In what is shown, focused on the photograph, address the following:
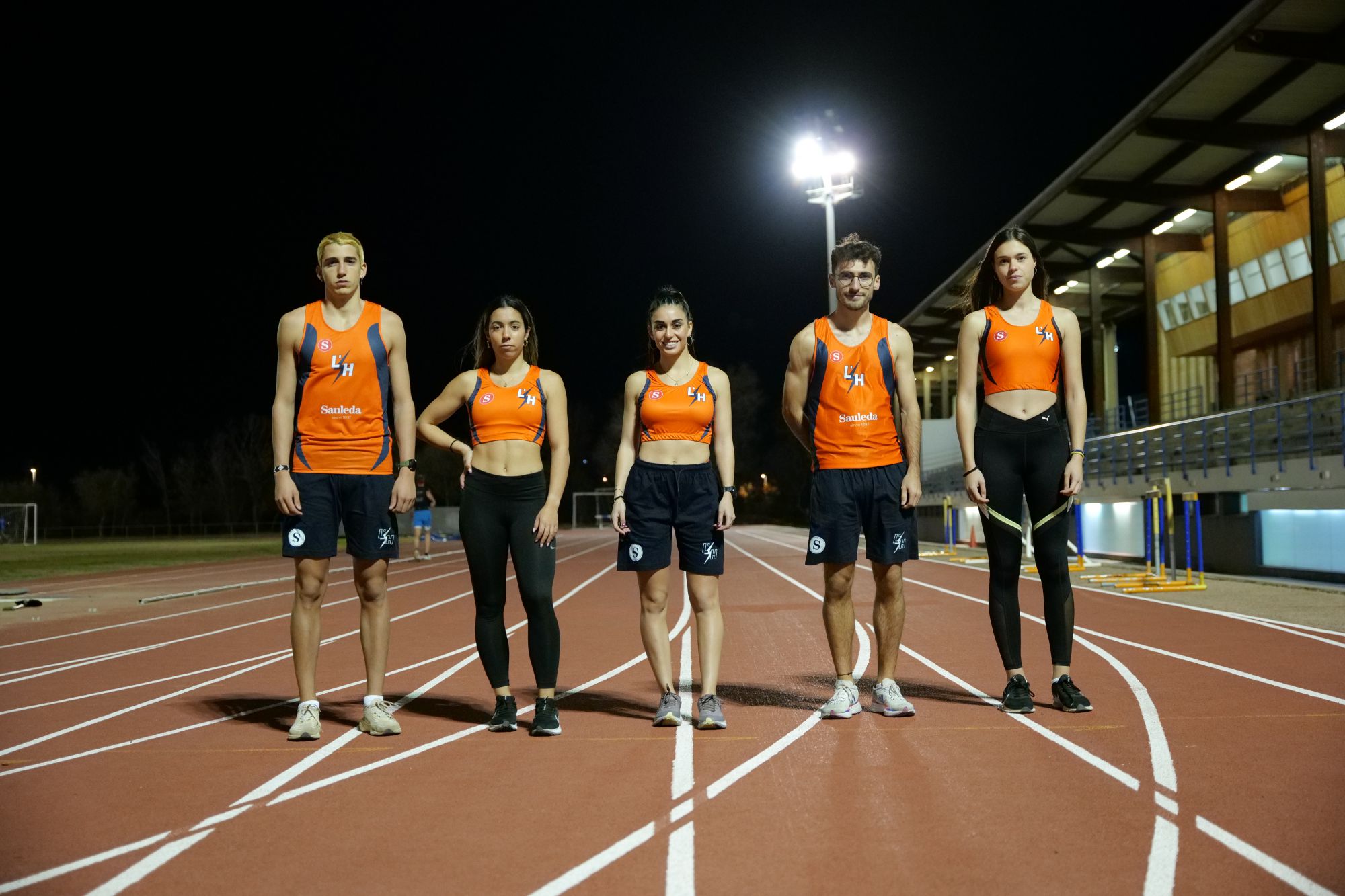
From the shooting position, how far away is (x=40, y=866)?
116 inches

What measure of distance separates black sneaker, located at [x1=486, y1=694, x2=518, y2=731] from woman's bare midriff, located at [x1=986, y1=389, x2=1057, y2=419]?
2.68 meters

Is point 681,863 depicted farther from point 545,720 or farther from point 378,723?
point 378,723

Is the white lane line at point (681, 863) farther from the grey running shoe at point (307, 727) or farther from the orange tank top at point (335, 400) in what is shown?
the orange tank top at point (335, 400)

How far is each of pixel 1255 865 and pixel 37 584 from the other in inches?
730

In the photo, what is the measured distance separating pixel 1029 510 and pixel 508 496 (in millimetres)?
2467

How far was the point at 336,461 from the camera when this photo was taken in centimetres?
468

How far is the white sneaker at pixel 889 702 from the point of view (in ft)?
15.8

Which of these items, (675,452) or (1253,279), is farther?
(1253,279)

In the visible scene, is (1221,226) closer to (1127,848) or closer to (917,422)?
(917,422)

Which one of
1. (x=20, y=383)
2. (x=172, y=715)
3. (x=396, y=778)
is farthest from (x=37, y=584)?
(x=20, y=383)

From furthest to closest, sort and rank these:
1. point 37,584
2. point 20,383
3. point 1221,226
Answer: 1. point 20,383
2. point 1221,226
3. point 37,584

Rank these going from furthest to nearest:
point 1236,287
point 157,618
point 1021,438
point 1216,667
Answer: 1. point 1236,287
2. point 157,618
3. point 1216,667
4. point 1021,438

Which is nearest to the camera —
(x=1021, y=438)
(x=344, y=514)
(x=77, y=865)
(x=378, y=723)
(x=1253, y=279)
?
(x=77, y=865)

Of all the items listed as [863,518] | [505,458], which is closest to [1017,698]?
[863,518]
